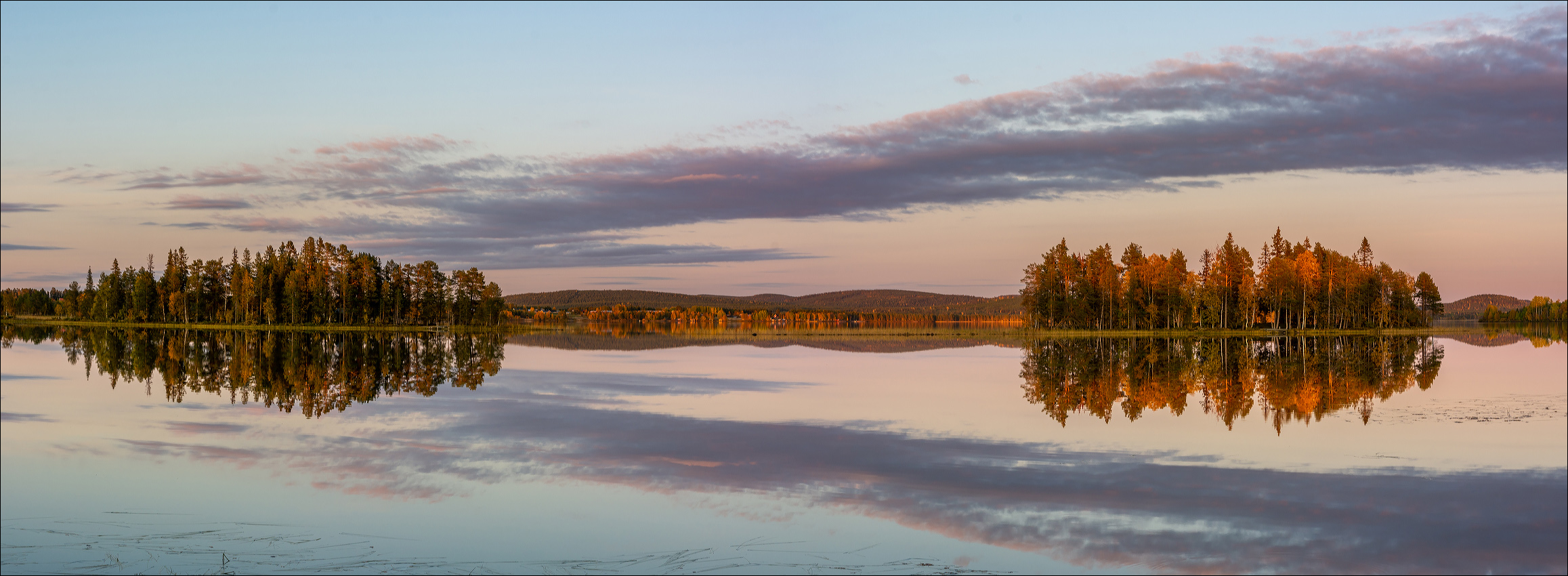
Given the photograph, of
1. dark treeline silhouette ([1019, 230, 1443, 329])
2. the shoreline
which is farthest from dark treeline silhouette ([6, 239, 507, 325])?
dark treeline silhouette ([1019, 230, 1443, 329])

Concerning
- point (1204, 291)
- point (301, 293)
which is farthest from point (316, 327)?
point (1204, 291)

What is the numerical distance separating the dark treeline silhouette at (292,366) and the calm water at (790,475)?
1.67ft

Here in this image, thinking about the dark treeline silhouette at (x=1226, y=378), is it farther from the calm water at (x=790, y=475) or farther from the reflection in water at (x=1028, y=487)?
the reflection in water at (x=1028, y=487)

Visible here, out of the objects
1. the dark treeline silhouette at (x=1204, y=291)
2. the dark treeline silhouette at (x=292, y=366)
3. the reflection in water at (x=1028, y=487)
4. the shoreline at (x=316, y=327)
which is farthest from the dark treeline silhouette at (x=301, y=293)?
the reflection in water at (x=1028, y=487)

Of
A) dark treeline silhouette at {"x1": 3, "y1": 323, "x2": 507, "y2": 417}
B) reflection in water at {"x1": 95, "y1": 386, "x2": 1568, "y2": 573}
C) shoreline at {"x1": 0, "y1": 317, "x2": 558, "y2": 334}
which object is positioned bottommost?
reflection in water at {"x1": 95, "y1": 386, "x2": 1568, "y2": 573}

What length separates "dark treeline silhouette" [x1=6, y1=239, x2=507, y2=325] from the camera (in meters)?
127

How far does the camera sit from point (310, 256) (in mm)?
129250

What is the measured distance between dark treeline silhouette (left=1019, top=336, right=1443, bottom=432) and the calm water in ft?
1.13

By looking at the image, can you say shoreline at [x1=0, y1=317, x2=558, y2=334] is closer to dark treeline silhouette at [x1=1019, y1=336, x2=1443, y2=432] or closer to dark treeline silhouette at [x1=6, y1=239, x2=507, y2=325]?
dark treeline silhouette at [x1=6, y1=239, x2=507, y2=325]

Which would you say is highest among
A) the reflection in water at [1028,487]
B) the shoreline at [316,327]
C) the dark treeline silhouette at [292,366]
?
the shoreline at [316,327]

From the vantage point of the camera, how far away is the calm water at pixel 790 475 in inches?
484

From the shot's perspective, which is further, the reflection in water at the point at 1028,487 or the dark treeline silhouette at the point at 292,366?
the dark treeline silhouette at the point at 292,366

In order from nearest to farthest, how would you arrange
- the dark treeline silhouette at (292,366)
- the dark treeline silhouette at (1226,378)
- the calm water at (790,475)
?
the calm water at (790,475) → the dark treeline silhouette at (1226,378) → the dark treeline silhouette at (292,366)

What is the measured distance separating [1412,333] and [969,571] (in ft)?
431
